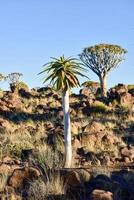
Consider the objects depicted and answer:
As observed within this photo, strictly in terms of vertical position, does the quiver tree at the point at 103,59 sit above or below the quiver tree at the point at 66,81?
above

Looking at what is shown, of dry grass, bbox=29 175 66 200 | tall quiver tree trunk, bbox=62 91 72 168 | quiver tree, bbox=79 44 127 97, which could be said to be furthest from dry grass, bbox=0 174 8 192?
quiver tree, bbox=79 44 127 97

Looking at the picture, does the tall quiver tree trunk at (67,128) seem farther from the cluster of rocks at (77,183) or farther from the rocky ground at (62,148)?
the cluster of rocks at (77,183)

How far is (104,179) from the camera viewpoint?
9875 mm

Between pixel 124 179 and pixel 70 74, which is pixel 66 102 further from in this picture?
pixel 124 179

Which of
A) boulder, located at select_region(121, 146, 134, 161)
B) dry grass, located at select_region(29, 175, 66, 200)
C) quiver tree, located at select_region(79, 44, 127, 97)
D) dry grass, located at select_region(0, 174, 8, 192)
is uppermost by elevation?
quiver tree, located at select_region(79, 44, 127, 97)

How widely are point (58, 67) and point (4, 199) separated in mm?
5609

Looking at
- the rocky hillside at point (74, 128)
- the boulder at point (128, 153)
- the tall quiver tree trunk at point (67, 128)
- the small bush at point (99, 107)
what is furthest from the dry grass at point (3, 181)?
the small bush at point (99, 107)

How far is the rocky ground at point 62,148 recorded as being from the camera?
9.80 metres

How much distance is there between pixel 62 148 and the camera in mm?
17094

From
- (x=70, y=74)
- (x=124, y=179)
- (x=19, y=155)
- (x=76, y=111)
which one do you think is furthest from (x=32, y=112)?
(x=124, y=179)

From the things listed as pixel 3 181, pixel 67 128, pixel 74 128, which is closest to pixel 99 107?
pixel 74 128

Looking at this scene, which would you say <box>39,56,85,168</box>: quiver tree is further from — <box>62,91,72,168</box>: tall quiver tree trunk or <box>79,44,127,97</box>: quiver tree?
<box>79,44,127,97</box>: quiver tree

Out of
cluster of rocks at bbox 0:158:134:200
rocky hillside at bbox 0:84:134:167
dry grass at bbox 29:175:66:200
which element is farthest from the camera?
rocky hillside at bbox 0:84:134:167

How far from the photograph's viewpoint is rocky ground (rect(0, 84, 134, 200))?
980 cm
